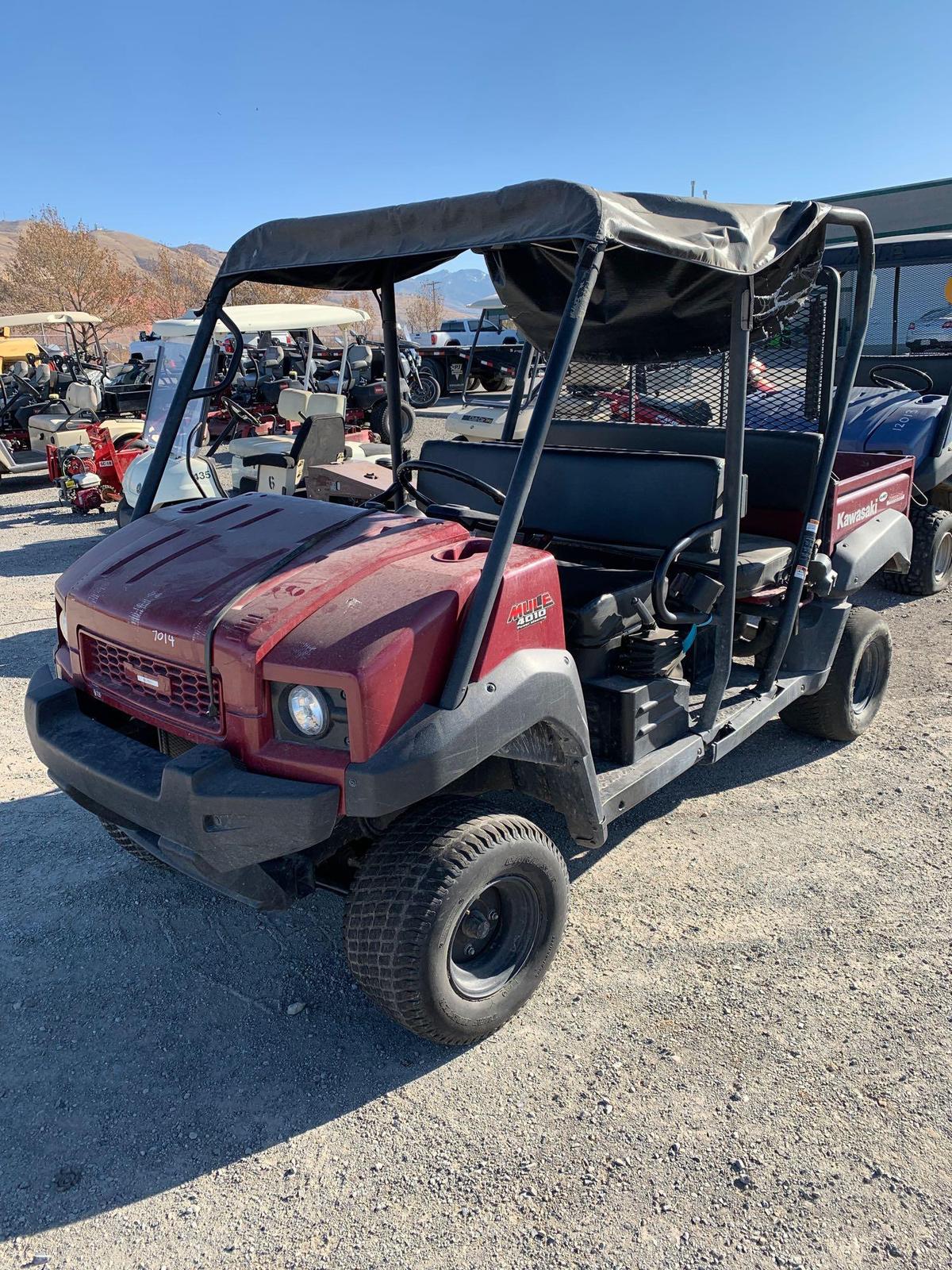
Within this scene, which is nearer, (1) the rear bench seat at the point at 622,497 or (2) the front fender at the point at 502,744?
(2) the front fender at the point at 502,744

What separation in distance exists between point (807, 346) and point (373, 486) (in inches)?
83.9

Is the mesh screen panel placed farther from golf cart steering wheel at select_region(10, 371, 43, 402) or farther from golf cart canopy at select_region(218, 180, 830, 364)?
golf cart steering wheel at select_region(10, 371, 43, 402)

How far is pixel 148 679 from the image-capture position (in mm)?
2549

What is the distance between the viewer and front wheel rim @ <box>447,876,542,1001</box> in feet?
8.46

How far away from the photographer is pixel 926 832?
3555mm

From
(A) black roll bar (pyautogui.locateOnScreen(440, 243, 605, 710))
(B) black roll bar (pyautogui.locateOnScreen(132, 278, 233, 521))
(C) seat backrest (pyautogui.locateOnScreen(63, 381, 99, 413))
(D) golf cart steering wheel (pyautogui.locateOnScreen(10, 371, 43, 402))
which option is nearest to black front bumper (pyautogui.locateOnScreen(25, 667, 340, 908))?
(A) black roll bar (pyautogui.locateOnScreen(440, 243, 605, 710))

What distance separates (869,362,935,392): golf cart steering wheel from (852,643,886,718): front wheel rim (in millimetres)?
3274

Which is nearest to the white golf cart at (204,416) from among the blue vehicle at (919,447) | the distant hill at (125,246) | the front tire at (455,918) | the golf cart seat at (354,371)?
the golf cart seat at (354,371)

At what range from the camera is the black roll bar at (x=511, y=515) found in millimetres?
2225

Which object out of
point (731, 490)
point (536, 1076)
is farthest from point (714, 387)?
point (536, 1076)

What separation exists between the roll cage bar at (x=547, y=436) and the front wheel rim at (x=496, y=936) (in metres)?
0.71

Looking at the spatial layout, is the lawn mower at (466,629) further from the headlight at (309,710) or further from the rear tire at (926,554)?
the rear tire at (926,554)

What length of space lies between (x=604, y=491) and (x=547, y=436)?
842mm

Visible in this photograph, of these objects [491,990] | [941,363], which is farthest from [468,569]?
[941,363]
